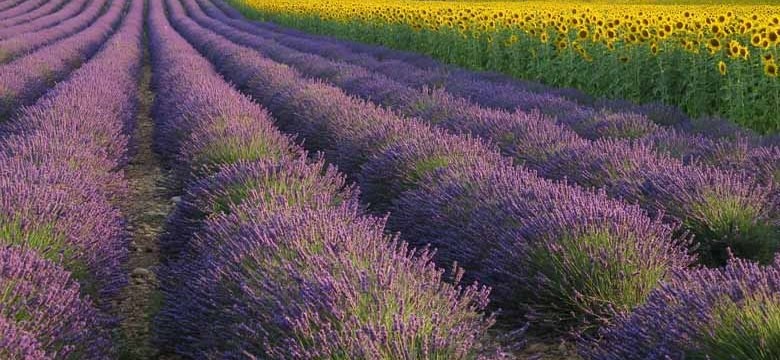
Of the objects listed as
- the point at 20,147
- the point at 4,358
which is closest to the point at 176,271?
the point at 4,358

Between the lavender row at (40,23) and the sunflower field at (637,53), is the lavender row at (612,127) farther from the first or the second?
the lavender row at (40,23)

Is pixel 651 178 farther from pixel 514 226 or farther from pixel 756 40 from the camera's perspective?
pixel 756 40

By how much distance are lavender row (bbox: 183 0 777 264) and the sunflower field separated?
8.60 feet

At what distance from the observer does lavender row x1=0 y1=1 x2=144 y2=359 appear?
2.31 m

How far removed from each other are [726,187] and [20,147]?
381 centimetres

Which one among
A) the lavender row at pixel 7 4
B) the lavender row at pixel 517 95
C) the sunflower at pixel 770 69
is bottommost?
the lavender row at pixel 7 4

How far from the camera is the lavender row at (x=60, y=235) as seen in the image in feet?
7.57

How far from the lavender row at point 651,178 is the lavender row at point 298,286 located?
1177 millimetres

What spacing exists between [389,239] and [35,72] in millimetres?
7917

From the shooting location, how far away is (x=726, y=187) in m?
3.49

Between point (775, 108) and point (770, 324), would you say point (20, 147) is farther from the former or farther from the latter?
point (775, 108)

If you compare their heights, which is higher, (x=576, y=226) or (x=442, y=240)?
(x=576, y=226)

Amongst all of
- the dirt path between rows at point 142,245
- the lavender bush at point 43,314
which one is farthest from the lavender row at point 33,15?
the lavender bush at point 43,314

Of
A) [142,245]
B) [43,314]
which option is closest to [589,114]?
[142,245]
